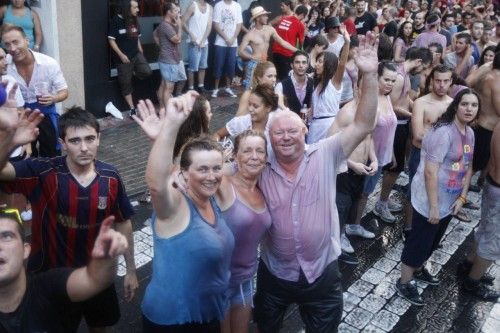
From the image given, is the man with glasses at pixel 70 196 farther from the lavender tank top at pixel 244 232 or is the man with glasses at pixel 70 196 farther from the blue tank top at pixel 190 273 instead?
the lavender tank top at pixel 244 232

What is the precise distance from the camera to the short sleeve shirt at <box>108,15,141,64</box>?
27.2ft

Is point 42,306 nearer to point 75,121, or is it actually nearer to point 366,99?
point 75,121

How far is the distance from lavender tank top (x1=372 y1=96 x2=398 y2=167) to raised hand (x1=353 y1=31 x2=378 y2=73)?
6.34 feet

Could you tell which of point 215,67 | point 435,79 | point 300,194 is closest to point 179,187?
point 300,194

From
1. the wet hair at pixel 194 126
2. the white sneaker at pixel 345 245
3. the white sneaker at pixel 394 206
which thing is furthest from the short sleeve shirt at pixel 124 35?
the white sneaker at pixel 345 245

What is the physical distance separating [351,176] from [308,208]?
1.96 m

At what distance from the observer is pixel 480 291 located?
4.93 m

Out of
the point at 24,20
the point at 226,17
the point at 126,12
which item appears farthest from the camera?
the point at 226,17

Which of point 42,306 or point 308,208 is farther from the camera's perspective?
point 308,208

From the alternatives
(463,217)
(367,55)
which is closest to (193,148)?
(367,55)

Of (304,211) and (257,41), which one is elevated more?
(304,211)

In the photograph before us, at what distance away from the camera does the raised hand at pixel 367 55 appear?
3141 mm

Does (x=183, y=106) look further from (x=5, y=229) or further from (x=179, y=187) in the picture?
(x=5, y=229)

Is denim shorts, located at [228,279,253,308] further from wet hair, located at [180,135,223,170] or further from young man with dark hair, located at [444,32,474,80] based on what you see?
young man with dark hair, located at [444,32,474,80]
